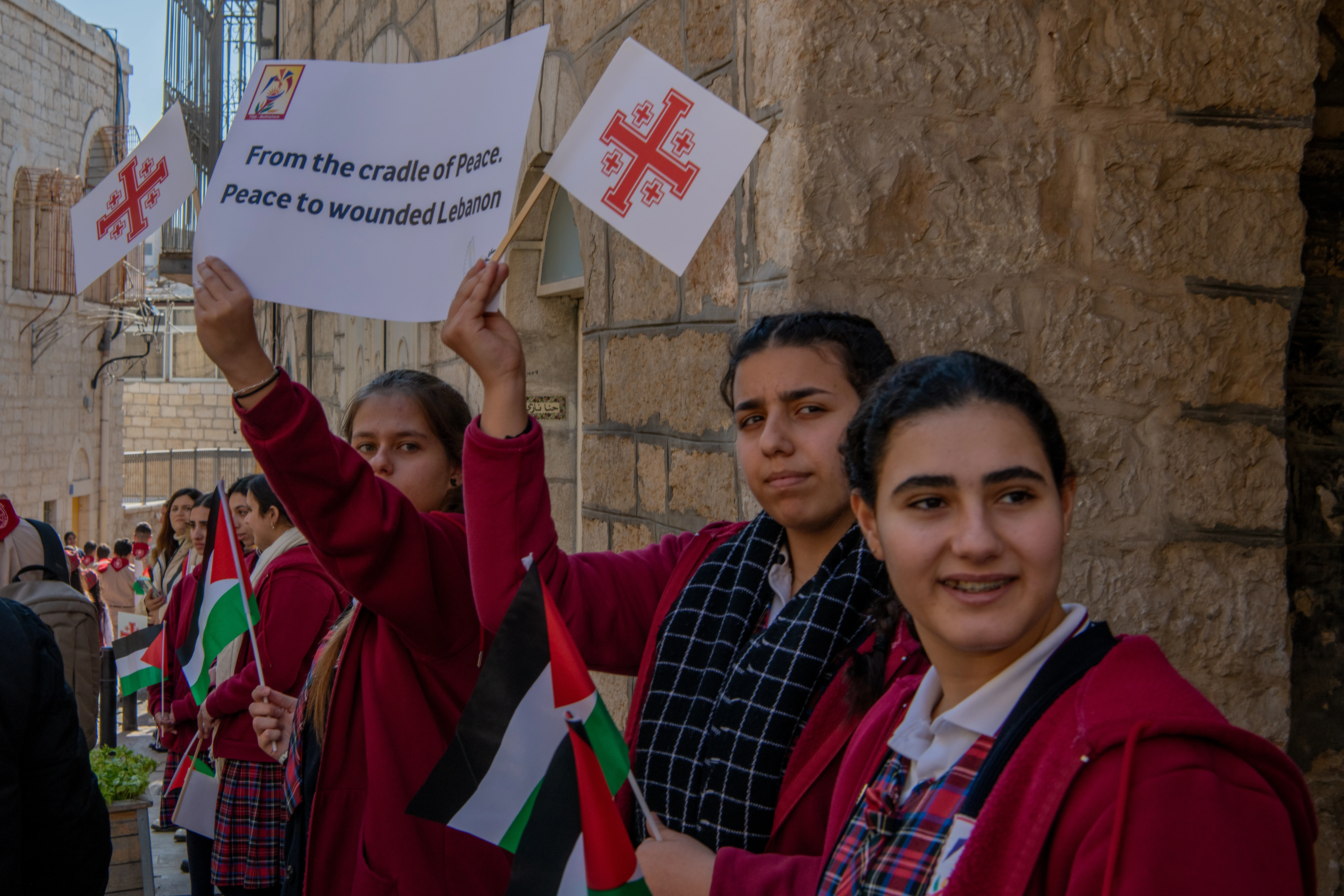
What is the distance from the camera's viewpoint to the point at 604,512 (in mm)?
3129

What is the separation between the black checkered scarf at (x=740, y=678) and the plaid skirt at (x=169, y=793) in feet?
8.93

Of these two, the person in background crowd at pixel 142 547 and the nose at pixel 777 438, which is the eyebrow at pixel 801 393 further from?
the person in background crowd at pixel 142 547

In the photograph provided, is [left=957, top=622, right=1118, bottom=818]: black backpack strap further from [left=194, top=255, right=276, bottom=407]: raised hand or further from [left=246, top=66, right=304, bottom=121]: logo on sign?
[left=246, top=66, right=304, bottom=121]: logo on sign

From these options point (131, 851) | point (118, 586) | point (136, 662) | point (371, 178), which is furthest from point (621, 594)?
point (118, 586)

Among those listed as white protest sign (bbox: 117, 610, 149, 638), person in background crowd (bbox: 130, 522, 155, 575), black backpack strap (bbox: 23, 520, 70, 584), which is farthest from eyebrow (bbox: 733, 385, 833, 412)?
person in background crowd (bbox: 130, 522, 155, 575)

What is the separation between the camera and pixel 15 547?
3.88 metres

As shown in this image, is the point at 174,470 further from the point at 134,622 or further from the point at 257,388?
the point at 257,388

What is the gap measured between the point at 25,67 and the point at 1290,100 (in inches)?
633

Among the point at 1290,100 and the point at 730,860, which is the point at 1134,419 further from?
the point at 730,860

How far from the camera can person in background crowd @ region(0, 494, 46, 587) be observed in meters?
3.86

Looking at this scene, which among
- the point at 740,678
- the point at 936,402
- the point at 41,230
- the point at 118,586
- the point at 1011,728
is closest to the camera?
the point at 1011,728

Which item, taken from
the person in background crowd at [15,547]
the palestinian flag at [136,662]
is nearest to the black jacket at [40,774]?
the person in background crowd at [15,547]

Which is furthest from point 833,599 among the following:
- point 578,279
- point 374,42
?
point 374,42

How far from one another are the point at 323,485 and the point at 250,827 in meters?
1.74
